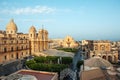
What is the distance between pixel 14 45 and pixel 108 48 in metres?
47.4

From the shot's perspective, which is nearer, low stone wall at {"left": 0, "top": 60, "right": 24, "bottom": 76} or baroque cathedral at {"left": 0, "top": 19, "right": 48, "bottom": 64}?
low stone wall at {"left": 0, "top": 60, "right": 24, "bottom": 76}

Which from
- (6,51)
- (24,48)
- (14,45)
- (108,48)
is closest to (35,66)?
(6,51)

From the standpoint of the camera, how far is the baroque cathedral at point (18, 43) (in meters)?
42.4

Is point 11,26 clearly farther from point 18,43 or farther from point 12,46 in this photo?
point 12,46

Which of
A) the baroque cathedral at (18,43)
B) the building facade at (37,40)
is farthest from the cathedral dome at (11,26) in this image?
the building facade at (37,40)

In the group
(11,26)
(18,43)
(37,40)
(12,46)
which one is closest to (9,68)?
(12,46)

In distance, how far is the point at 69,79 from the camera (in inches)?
1278

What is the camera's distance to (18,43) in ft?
161

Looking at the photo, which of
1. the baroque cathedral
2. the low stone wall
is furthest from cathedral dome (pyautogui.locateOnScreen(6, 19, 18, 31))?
the low stone wall

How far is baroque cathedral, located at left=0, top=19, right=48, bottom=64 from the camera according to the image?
4244 centimetres

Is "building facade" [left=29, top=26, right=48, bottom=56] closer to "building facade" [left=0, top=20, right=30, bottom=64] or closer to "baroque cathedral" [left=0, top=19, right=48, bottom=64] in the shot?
"baroque cathedral" [left=0, top=19, right=48, bottom=64]

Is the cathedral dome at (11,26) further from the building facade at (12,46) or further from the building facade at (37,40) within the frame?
the building facade at (37,40)

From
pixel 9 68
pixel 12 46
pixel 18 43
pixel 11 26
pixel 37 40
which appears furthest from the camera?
pixel 37 40

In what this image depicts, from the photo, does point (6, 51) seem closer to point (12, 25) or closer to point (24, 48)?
point (24, 48)
